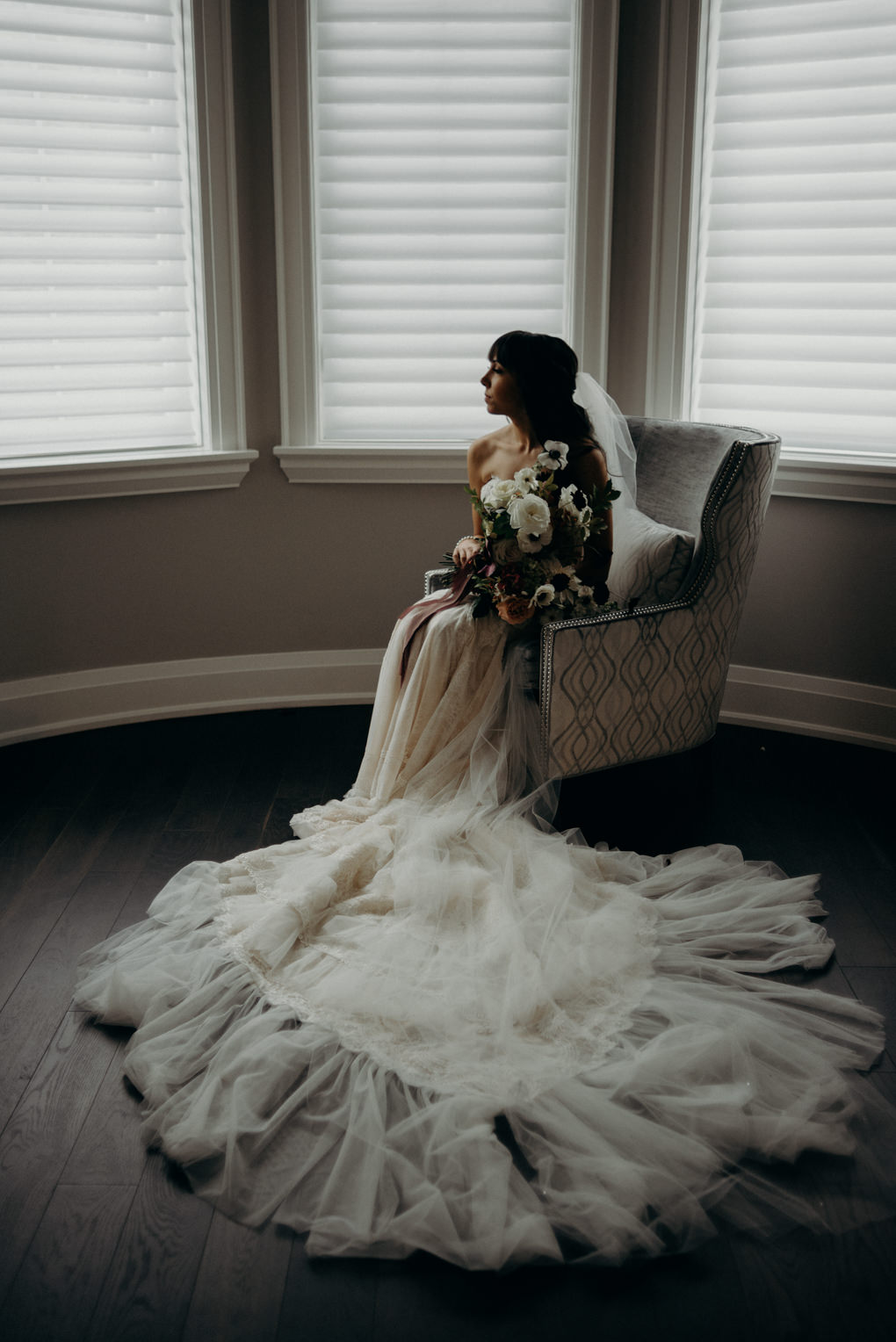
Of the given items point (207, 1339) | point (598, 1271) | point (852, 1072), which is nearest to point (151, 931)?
point (207, 1339)

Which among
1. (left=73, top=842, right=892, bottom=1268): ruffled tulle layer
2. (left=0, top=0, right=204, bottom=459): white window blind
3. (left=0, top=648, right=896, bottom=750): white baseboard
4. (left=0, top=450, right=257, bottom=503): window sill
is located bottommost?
(left=73, top=842, right=892, bottom=1268): ruffled tulle layer

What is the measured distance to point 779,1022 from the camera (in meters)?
2.18

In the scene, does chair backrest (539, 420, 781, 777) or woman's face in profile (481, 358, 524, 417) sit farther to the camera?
woman's face in profile (481, 358, 524, 417)

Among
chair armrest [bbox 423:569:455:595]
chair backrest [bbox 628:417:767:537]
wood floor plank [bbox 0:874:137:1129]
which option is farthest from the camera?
chair armrest [bbox 423:569:455:595]

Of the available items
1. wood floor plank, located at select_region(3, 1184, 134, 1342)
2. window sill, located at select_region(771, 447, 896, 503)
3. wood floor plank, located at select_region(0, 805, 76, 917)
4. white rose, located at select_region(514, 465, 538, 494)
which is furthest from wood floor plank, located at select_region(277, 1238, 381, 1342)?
window sill, located at select_region(771, 447, 896, 503)

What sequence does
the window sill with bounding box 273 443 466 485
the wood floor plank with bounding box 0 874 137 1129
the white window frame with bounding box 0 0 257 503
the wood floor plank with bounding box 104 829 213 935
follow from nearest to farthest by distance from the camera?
the wood floor plank with bounding box 0 874 137 1129 < the wood floor plank with bounding box 104 829 213 935 < the white window frame with bounding box 0 0 257 503 < the window sill with bounding box 273 443 466 485

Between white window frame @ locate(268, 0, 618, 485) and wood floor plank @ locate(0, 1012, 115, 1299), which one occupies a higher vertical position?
white window frame @ locate(268, 0, 618, 485)

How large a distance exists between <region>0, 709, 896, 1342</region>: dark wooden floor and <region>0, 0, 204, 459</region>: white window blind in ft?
3.64

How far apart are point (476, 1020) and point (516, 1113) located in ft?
0.84

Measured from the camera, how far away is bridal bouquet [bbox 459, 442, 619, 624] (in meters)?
2.86

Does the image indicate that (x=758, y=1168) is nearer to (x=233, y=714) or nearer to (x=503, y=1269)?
(x=503, y=1269)

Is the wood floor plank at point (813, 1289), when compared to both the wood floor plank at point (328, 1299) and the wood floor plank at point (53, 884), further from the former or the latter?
the wood floor plank at point (53, 884)

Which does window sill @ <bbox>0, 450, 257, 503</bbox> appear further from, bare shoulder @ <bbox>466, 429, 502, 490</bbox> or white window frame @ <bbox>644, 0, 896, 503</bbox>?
white window frame @ <bbox>644, 0, 896, 503</bbox>

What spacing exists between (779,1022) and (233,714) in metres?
2.35
